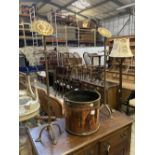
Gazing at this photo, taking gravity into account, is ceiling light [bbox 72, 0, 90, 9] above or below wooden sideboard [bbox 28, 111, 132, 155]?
above

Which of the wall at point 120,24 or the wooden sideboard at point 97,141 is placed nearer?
the wooden sideboard at point 97,141

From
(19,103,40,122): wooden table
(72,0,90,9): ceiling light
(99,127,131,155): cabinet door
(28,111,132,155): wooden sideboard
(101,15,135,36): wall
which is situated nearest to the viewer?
(28,111,132,155): wooden sideboard

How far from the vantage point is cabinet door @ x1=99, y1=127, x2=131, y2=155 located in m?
1.09

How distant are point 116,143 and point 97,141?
0.75ft

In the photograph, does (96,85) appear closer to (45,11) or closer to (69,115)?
(69,115)

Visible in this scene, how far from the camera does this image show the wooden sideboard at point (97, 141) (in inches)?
37.0

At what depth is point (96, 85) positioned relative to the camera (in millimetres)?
3021

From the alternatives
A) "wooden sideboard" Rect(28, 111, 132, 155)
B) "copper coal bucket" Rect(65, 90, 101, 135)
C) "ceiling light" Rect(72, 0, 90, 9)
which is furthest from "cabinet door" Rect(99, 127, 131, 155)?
"ceiling light" Rect(72, 0, 90, 9)

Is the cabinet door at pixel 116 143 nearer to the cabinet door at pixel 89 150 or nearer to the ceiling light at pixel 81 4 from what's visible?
the cabinet door at pixel 89 150

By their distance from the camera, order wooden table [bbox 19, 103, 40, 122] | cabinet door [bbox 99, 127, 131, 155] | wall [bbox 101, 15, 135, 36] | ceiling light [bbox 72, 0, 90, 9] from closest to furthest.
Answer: cabinet door [bbox 99, 127, 131, 155]
wooden table [bbox 19, 103, 40, 122]
ceiling light [bbox 72, 0, 90, 9]
wall [bbox 101, 15, 135, 36]

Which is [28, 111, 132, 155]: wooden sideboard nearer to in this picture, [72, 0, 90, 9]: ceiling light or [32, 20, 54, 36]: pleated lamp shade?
[32, 20, 54, 36]: pleated lamp shade

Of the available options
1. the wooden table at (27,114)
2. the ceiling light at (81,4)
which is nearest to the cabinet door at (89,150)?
the wooden table at (27,114)
